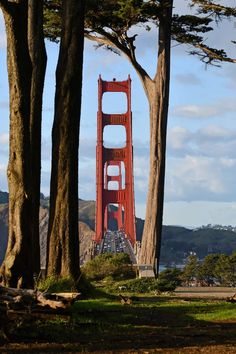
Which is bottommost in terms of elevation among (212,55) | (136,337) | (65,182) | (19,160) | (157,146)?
(136,337)

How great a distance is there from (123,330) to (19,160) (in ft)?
9.50

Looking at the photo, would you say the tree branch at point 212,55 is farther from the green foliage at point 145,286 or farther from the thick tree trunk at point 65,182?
the thick tree trunk at point 65,182

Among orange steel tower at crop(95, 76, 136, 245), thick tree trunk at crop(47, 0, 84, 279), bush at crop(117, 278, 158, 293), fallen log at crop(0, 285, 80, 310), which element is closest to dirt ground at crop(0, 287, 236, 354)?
fallen log at crop(0, 285, 80, 310)

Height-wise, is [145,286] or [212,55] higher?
[212,55]

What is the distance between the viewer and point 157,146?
18.2 meters

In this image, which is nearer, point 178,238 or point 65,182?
point 65,182

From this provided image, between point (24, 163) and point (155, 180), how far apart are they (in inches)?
344

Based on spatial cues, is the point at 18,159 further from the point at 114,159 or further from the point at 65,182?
the point at 114,159

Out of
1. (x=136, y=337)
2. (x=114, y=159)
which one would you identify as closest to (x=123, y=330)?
(x=136, y=337)

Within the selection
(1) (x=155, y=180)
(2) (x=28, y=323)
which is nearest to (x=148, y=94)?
(1) (x=155, y=180)

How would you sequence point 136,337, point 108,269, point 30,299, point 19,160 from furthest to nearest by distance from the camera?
point 108,269
point 19,160
point 136,337
point 30,299

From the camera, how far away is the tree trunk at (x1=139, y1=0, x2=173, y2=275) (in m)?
17.9

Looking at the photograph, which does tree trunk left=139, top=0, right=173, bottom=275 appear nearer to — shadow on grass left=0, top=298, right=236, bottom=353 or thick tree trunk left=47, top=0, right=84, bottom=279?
thick tree trunk left=47, top=0, right=84, bottom=279

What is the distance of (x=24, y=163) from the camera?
961 cm
